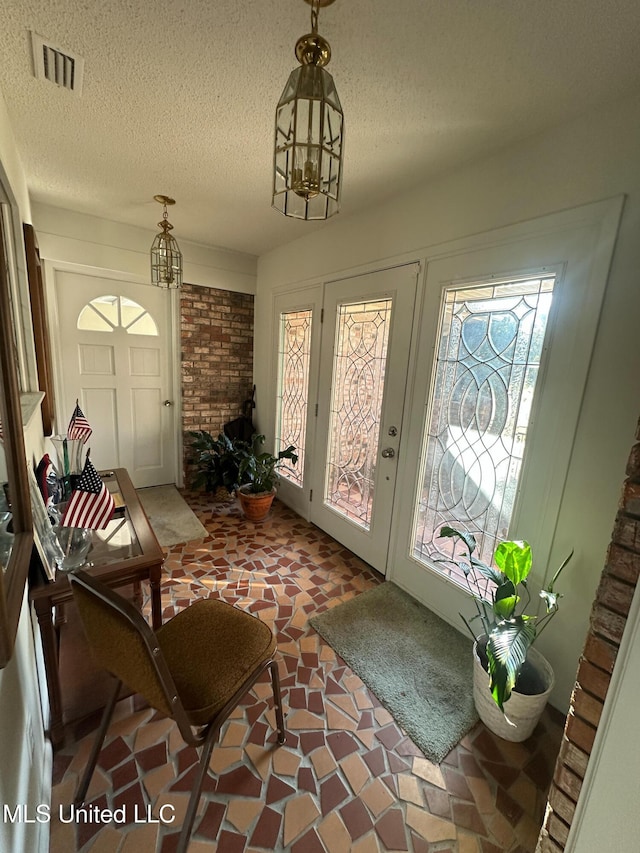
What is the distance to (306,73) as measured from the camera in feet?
2.31

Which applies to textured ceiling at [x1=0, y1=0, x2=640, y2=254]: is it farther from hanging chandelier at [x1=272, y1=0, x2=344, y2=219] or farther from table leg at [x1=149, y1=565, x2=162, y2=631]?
table leg at [x1=149, y1=565, x2=162, y2=631]

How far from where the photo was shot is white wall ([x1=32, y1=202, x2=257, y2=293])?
276cm

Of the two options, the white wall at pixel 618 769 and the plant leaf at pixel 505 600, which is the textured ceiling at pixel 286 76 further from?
the plant leaf at pixel 505 600

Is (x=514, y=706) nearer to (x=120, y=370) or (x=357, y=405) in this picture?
(x=357, y=405)

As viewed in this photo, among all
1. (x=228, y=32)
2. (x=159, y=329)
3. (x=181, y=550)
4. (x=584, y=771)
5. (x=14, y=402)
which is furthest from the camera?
(x=159, y=329)

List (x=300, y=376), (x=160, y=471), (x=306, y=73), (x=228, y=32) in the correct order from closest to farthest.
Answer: (x=306, y=73) → (x=228, y=32) → (x=300, y=376) → (x=160, y=471)

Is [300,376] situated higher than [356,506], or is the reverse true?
[300,376]

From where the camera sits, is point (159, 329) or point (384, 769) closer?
point (384, 769)

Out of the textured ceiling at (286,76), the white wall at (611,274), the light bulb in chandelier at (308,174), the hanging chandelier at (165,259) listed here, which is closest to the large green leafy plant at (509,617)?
the white wall at (611,274)

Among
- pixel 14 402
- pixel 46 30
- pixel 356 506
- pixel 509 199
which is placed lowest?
pixel 356 506

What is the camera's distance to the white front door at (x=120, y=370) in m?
3.07

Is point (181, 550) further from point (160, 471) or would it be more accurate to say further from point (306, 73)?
point (306, 73)

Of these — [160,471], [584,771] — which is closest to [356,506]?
[584,771]

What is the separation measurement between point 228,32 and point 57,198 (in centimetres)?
224
